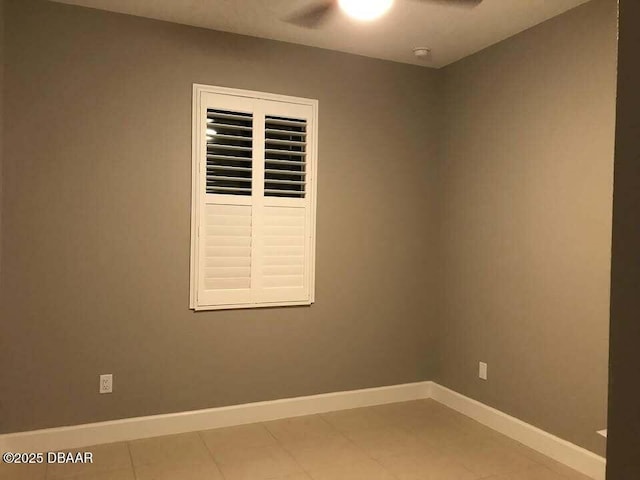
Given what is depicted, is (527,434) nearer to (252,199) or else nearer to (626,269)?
(252,199)

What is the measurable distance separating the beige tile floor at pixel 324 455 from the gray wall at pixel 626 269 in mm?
2524

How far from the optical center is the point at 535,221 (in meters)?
3.26

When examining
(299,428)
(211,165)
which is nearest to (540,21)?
(211,165)

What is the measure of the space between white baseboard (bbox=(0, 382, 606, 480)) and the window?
2.40ft

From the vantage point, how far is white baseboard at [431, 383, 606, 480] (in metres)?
2.88

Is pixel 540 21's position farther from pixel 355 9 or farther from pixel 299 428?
pixel 299 428

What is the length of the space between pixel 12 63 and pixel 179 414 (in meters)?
2.33

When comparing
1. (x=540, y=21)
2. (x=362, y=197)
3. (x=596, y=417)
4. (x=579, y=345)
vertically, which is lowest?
(x=596, y=417)

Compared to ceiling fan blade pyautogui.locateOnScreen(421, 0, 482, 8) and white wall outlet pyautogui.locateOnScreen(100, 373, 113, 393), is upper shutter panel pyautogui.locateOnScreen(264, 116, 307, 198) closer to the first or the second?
ceiling fan blade pyautogui.locateOnScreen(421, 0, 482, 8)

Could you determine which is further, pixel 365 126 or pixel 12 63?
pixel 365 126

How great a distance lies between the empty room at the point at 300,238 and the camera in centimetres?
295

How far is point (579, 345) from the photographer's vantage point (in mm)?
2967

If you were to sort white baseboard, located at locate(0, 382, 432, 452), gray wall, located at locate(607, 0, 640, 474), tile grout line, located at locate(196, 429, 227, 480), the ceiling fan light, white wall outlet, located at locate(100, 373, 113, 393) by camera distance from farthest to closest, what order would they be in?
1. white wall outlet, located at locate(100, 373, 113, 393)
2. white baseboard, located at locate(0, 382, 432, 452)
3. tile grout line, located at locate(196, 429, 227, 480)
4. the ceiling fan light
5. gray wall, located at locate(607, 0, 640, 474)

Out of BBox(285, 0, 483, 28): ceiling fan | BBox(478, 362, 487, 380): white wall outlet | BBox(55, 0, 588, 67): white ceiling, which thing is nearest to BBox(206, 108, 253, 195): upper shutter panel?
BBox(55, 0, 588, 67): white ceiling
